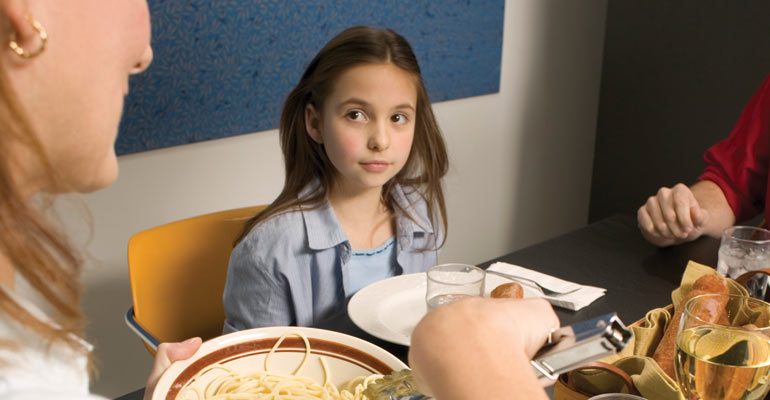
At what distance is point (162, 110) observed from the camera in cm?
207

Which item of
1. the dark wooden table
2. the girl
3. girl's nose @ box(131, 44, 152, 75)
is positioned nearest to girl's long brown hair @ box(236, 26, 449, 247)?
the girl

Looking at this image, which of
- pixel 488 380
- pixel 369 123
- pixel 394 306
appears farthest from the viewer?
pixel 369 123

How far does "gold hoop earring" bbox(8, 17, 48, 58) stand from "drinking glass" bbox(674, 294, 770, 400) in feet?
2.30

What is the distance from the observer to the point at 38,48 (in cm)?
47

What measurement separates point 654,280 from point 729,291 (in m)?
0.35

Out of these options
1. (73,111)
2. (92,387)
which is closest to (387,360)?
(73,111)

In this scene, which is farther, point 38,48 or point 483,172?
point 483,172

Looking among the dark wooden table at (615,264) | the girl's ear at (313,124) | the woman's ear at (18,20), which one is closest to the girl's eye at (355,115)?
the girl's ear at (313,124)

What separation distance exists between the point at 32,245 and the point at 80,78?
0.42 ft

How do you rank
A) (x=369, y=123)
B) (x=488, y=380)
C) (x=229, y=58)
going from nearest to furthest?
(x=488, y=380), (x=369, y=123), (x=229, y=58)

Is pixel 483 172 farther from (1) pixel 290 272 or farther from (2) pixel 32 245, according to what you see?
(2) pixel 32 245

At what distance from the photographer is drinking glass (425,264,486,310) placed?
115 centimetres

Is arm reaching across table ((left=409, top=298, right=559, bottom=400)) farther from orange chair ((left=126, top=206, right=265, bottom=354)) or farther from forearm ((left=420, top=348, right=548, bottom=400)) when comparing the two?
orange chair ((left=126, top=206, right=265, bottom=354))

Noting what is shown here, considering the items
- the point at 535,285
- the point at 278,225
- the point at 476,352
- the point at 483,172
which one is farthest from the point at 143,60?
the point at 483,172
